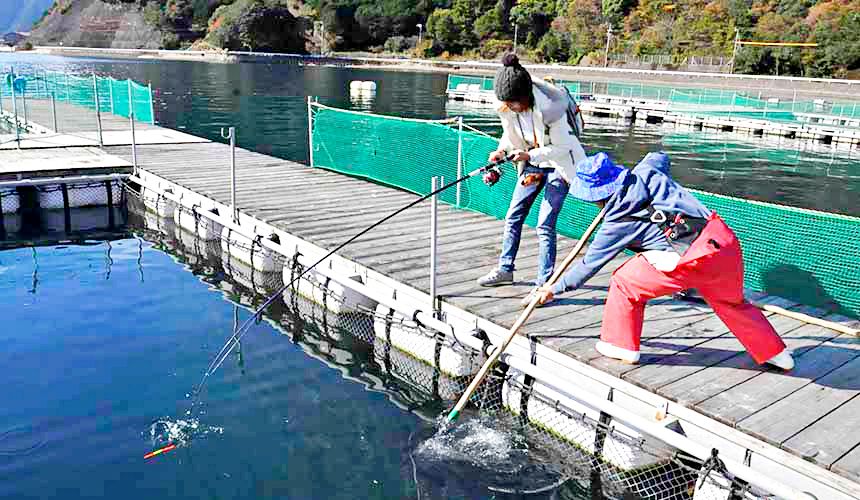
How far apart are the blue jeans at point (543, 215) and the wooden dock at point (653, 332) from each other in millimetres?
463

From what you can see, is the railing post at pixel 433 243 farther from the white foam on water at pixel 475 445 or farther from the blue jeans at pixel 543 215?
the white foam on water at pixel 475 445

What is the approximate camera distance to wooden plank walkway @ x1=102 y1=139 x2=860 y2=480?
4.96 metres

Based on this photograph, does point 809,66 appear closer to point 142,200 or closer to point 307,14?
point 142,200

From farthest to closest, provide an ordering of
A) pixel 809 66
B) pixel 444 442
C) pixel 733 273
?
pixel 809 66
pixel 444 442
pixel 733 273

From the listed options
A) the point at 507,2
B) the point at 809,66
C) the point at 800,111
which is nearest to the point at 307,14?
the point at 507,2

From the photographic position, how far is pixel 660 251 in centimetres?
530

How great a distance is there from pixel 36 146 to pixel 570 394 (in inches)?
584

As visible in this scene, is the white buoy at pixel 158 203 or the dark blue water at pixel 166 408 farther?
the white buoy at pixel 158 203

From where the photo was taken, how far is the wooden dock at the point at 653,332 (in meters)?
4.90

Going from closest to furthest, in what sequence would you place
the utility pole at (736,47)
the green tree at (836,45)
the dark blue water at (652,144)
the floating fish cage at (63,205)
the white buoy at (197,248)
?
1. the white buoy at (197,248)
2. the floating fish cage at (63,205)
3. the dark blue water at (652,144)
4. the green tree at (836,45)
5. the utility pole at (736,47)

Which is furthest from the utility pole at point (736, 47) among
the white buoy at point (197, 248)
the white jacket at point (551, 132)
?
the white jacket at point (551, 132)

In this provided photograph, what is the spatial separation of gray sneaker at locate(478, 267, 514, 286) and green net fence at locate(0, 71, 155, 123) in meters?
15.2

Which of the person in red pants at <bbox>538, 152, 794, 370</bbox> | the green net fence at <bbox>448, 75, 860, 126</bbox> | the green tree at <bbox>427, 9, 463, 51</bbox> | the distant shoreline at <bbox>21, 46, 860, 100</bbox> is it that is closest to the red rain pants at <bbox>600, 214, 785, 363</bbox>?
the person in red pants at <bbox>538, 152, 794, 370</bbox>

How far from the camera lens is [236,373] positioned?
784cm
